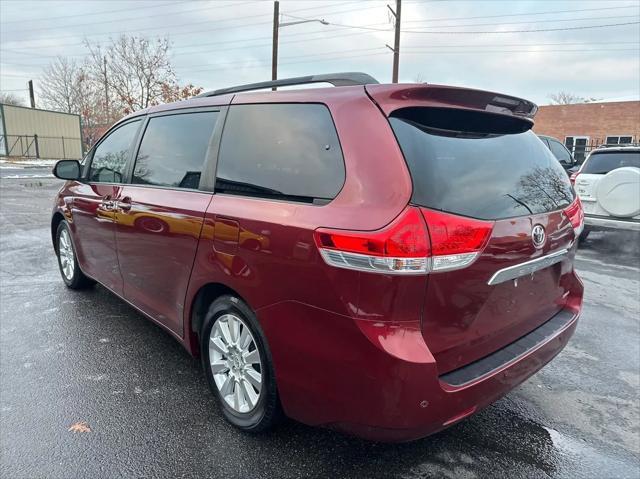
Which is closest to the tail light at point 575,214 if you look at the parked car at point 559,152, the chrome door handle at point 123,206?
the chrome door handle at point 123,206

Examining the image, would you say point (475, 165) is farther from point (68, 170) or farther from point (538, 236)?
point (68, 170)

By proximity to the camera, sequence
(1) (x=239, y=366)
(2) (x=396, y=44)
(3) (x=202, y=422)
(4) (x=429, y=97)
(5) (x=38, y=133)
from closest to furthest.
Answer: (4) (x=429, y=97), (1) (x=239, y=366), (3) (x=202, y=422), (2) (x=396, y=44), (5) (x=38, y=133)

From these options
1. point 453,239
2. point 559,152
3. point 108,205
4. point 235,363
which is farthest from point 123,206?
point 559,152

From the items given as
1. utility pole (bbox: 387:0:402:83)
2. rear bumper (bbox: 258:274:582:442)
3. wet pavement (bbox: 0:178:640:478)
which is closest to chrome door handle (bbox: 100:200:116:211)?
wet pavement (bbox: 0:178:640:478)

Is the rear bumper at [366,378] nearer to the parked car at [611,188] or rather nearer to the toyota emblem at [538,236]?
the toyota emblem at [538,236]

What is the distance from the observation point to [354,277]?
179 cm

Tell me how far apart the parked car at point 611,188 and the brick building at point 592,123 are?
24778 mm

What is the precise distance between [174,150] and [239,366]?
1558 mm

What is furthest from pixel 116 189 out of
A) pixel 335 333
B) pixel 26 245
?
pixel 26 245

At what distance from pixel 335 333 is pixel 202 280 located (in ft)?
3.39

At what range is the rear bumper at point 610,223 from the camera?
22.1ft

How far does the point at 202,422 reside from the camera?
2.62 m

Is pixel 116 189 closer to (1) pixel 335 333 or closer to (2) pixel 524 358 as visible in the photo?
(1) pixel 335 333

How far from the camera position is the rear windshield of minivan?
1.87 m
